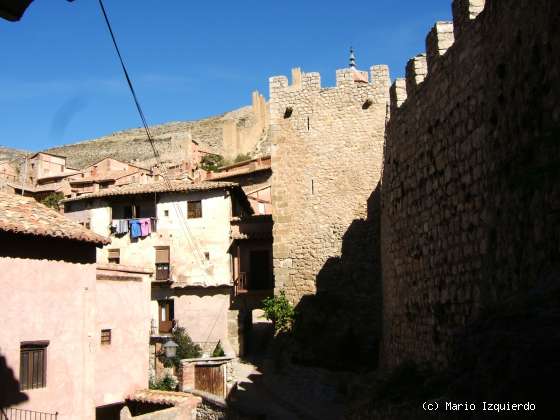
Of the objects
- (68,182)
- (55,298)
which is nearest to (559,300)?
(55,298)

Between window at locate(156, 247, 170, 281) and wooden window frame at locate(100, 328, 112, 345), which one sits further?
window at locate(156, 247, 170, 281)

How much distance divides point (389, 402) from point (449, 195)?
110 inches

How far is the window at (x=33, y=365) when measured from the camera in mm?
12953

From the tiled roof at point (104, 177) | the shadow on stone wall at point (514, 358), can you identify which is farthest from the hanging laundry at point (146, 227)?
the shadow on stone wall at point (514, 358)

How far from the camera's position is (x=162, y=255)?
1149 inches

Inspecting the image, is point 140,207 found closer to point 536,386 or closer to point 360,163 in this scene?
point 360,163

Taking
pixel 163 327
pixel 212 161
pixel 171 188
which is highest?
pixel 212 161

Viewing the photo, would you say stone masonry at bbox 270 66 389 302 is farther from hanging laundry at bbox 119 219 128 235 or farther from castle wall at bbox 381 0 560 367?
hanging laundry at bbox 119 219 128 235

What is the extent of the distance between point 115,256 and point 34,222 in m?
16.9

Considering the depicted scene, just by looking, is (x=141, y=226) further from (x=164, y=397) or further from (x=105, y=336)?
(x=164, y=397)

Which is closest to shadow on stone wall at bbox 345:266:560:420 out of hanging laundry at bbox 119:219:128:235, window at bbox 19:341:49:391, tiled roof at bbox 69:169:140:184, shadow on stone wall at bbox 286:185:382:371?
window at bbox 19:341:49:391

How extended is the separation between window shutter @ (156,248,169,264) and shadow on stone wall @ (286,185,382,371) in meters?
9.98

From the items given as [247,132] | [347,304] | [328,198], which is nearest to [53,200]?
[328,198]

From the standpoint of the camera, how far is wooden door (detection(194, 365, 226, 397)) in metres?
17.8
